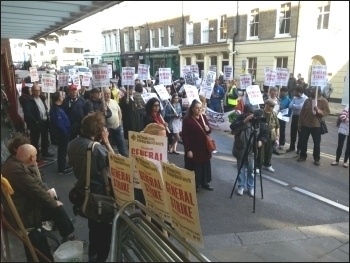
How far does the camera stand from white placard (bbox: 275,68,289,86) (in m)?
7.68

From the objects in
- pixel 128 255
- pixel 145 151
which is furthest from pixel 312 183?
pixel 128 255

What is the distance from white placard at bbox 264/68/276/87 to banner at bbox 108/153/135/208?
6.30m

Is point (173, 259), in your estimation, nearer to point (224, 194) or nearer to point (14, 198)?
point (14, 198)

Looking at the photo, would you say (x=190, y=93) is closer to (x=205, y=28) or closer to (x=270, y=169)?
(x=270, y=169)

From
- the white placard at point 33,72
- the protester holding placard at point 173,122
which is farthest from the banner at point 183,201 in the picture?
the white placard at point 33,72

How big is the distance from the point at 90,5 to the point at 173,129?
218 inches

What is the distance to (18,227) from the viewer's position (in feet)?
Result: 8.02

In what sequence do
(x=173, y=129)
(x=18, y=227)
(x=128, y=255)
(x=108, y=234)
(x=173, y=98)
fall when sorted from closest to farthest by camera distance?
(x=128, y=255), (x=18, y=227), (x=108, y=234), (x=173, y=129), (x=173, y=98)

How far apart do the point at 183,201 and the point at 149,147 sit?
2.93ft

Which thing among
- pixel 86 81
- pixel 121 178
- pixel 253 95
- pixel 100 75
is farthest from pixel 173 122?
pixel 121 178

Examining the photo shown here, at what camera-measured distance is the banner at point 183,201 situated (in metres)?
2.06

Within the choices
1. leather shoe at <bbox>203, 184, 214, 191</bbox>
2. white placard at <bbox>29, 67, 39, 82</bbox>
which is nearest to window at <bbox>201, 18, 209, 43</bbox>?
leather shoe at <bbox>203, 184, 214, 191</bbox>

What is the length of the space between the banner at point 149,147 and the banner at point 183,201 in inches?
20.4

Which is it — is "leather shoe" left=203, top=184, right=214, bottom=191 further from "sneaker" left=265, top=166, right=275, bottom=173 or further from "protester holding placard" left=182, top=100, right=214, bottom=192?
"sneaker" left=265, top=166, right=275, bottom=173
